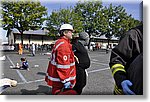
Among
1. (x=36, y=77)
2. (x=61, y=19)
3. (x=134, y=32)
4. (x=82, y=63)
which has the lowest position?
(x=36, y=77)

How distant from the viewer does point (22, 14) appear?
1.44 meters

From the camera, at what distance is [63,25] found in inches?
56.3

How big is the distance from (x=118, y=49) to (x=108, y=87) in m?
0.83

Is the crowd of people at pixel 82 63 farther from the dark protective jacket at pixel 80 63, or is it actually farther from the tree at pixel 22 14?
the tree at pixel 22 14

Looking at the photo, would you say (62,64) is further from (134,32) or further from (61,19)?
(134,32)

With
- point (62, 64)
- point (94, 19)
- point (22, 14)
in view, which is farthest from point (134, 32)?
point (22, 14)

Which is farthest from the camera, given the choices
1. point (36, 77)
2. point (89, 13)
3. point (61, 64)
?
point (36, 77)

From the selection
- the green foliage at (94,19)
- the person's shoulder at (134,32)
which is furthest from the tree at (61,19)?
the person's shoulder at (134,32)

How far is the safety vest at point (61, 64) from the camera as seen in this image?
4.25ft

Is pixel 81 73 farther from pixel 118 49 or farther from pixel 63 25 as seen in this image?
pixel 118 49

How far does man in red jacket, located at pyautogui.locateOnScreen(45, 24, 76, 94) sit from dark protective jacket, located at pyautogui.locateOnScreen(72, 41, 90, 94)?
0.45ft

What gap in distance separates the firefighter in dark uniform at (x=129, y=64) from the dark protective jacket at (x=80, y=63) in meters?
0.63

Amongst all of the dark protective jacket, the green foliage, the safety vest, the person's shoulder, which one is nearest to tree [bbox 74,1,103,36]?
the green foliage

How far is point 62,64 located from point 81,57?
1.06 ft
